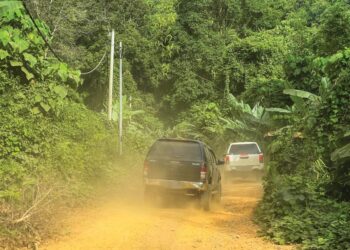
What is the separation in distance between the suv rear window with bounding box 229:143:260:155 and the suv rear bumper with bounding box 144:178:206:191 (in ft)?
31.8

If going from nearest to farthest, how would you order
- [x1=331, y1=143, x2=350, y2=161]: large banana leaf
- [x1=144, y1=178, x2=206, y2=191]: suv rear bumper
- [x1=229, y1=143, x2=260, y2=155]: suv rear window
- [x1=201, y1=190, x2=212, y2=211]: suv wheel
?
[x1=331, y1=143, x2=350, y2=161]: large banana leaf → [x1=144, y1=178, x2=206, y2=191]: suv rear bumper → [x1=201, y1=190, x2=212, y2=211]: suv wheel → [x1=229, y1=143, x2=260, y2=155]: suv rear window

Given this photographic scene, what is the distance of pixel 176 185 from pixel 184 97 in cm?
2884

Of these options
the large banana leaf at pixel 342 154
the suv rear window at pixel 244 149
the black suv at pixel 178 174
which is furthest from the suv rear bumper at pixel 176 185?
the suv rear window at pixel 244 149

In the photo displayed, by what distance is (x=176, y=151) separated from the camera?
1309 centimetres

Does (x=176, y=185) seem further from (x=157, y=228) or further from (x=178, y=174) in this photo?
(x=157, y=228)

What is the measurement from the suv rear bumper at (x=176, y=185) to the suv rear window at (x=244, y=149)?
9682 millimetres

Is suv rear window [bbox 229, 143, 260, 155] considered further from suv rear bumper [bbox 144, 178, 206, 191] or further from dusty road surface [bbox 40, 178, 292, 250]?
suv rear bumper [bbox 144, 178, 206, 191]

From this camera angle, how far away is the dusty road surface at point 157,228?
837cm

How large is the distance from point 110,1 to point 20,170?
29.5 m

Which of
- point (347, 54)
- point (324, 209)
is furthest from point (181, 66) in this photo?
point (324, 209)

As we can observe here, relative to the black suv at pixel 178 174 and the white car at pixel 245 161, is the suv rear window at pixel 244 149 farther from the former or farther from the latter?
the black suv at pixel 178 174

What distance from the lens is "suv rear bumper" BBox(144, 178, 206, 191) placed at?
40.8 ft

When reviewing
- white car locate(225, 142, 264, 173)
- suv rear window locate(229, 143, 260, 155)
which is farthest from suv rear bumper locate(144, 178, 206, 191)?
suv rear window locate(229, 143, 260, 155)

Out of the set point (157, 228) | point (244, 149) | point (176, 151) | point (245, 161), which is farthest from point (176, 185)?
point (244, 149)
